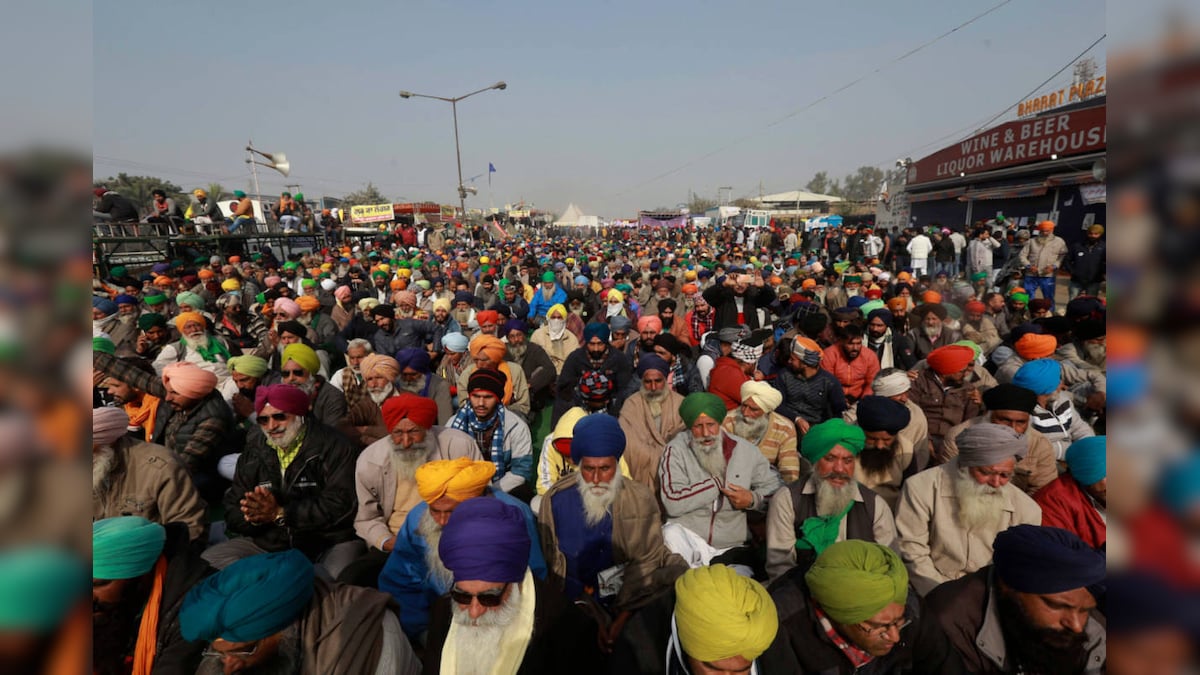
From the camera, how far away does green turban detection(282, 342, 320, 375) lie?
535 centimetres

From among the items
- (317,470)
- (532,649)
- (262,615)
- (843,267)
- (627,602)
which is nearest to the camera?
(262,615)

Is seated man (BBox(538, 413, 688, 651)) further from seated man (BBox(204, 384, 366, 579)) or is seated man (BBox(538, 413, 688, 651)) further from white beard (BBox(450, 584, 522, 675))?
seated man (BBox(204, 384, 366, 579))

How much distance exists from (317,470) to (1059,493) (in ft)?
15.9

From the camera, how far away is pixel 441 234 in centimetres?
2723

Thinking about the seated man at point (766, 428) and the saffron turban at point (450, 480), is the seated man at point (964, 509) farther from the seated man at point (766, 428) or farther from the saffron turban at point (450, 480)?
the saffron turban at point (450, 480)

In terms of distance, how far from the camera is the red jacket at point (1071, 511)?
10.2 feet

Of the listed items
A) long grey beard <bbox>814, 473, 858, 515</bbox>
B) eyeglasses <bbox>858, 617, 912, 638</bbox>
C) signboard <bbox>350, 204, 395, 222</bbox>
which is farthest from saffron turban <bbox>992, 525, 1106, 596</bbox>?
signboard <bbox>350, 204, 395, 222</bbox>

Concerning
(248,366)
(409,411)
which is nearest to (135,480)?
(409,411)

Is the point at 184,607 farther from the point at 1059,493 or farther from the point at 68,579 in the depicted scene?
the point at 1059,493

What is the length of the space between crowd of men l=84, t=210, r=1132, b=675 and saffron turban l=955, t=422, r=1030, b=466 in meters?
0.01

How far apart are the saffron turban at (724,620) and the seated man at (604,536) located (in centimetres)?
99

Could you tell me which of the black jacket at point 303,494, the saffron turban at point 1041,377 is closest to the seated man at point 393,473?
the black jacket at point 303,494

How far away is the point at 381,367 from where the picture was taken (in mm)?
5496

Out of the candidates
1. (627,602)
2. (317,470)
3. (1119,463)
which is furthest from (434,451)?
(1119,463)
